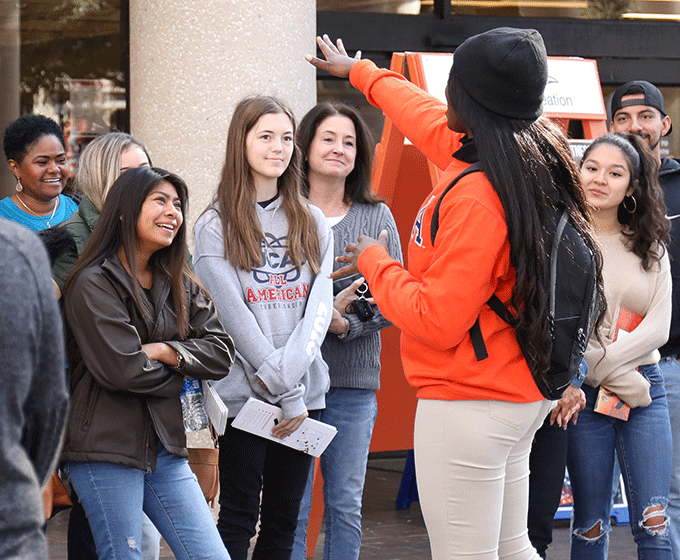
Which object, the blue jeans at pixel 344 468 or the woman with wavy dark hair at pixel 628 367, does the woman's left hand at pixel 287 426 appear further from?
the woman with wavy dark hair at pixel 628 367

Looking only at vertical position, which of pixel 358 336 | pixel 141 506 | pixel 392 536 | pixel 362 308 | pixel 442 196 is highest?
pixel 442 196

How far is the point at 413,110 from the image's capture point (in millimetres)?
2918

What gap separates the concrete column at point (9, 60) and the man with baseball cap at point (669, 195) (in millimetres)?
3705

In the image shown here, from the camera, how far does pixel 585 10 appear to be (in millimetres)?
6605

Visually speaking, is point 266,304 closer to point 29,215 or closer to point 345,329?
point 345,329

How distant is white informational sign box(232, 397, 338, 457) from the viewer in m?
3.18

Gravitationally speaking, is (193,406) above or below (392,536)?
above

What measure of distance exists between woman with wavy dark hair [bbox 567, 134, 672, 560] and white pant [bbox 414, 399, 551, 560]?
3.60ft

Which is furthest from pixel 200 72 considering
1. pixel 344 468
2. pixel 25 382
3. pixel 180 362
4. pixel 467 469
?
pixel 25 382

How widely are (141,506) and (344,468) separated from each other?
1.10 metres

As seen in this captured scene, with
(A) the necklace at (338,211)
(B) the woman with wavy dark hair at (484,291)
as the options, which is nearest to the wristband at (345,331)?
(A) the necklace at (338,211)

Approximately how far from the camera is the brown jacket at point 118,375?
2.72 m

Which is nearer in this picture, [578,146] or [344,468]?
[344,468]

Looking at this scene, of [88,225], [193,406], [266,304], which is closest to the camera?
[193,406]
